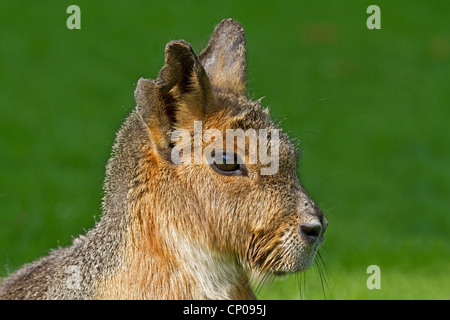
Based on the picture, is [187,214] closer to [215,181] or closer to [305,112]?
[215,181]

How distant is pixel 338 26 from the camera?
2042cm

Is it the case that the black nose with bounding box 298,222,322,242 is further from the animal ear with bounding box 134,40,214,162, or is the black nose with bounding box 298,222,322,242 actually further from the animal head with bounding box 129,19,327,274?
the animal ear with bounding box 134,40,214,162

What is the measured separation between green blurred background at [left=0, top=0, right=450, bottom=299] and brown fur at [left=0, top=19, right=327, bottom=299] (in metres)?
0.70

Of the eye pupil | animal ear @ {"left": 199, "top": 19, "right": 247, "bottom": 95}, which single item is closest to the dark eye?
the eye pupil

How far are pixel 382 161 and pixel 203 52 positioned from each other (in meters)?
9.06

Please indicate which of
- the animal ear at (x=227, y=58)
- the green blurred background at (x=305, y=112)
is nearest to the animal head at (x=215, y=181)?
the animal ear at (x=227, y=58)

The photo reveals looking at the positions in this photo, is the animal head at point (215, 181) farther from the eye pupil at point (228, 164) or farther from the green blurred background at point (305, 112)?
the green blurred background at point (305, 112)

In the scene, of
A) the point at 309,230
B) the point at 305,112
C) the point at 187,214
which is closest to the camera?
the point at 309,230

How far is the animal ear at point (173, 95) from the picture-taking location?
4543 mm

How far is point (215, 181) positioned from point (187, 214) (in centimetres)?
23

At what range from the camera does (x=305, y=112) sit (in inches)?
643

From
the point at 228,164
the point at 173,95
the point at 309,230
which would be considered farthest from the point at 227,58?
the point at 309,230

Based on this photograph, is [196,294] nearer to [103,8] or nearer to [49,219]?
[49,219]
